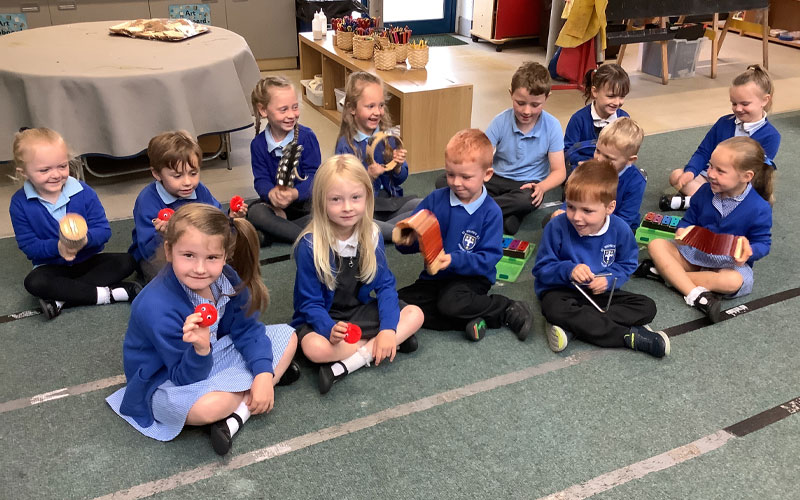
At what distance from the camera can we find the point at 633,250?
8.05 feet

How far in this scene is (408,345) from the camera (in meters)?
2.34

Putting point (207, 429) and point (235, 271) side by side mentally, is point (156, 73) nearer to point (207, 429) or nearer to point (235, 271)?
point (235, 271)

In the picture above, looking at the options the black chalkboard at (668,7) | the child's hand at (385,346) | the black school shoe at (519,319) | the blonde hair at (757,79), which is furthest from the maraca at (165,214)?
the black chalkboard at (668,7)

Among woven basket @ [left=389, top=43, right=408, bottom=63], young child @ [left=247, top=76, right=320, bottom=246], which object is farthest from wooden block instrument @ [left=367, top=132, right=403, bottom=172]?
woven basket @ [left=389, top=43, right=408, bottom=63]

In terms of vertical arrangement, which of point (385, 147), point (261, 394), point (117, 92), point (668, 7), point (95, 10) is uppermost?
point (668, 7)

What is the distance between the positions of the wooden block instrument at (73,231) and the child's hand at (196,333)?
0.94 m

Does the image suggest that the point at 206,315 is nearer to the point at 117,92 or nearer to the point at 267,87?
the point at 267,87

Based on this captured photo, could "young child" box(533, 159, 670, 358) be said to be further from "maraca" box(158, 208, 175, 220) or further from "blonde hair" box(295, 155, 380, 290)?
"maraca" box(158, 208, 175, 220)

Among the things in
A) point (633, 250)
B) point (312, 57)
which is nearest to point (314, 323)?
point (633, 250)

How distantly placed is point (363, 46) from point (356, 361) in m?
2.79

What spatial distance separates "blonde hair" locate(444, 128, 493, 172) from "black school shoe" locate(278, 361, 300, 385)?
2.87 ft

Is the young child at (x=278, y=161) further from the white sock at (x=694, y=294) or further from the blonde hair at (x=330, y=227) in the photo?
the white sock at (x=694, y=294)

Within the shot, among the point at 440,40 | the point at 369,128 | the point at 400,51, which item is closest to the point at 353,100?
the point at 369,128

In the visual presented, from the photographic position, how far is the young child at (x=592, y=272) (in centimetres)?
233
